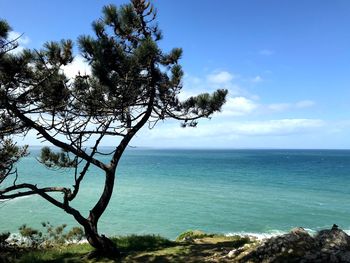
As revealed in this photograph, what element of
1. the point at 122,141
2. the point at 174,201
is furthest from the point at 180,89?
the point at 174,201

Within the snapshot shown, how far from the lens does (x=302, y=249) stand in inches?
279

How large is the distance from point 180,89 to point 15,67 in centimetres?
403

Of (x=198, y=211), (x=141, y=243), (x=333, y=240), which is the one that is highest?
(x=333, y=240)

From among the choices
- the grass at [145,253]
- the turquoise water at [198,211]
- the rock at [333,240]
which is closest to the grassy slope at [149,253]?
the grass at [145,253]

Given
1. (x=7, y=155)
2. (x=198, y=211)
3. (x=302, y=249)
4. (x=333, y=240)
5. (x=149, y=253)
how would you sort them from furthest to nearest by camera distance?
(x=198, y=211) < (x=149, y=253) < (x=7, y=155) < (x=333, y=240) < (x=302, y=249)

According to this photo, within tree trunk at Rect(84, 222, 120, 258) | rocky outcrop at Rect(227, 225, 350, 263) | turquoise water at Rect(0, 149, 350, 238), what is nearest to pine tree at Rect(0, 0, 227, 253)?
tree trunk at Rect(84, 222, 120, 258)

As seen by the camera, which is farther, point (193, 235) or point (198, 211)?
point (198, 211)

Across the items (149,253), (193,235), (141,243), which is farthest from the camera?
(193,235)

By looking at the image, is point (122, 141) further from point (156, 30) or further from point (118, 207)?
point (118, 207)

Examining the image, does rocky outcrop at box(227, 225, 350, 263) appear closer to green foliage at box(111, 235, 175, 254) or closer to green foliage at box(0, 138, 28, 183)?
green foliage at box(111, 235, 175, 254)

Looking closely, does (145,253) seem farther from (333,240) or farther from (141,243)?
(333,240)

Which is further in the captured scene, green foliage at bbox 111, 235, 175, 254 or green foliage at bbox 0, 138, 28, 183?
green foliage at bbox 111, 235, 175, 254

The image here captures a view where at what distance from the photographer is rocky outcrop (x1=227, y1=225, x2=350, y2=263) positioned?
6672mm

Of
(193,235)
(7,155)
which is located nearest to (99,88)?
(7,155)
